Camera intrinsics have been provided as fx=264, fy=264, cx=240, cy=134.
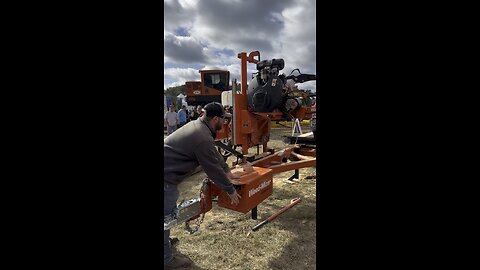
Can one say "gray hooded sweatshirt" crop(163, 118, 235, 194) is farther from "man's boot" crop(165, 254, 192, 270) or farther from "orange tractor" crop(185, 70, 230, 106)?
"orange tractor" crop(185, 70, 230, 106)

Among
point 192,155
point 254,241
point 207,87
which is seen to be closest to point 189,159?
point 192,155

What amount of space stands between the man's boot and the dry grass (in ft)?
0.28

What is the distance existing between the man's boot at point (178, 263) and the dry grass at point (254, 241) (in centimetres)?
8

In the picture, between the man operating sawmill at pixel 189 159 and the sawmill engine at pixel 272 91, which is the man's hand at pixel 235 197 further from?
the sawmill engine at pixel 272 91

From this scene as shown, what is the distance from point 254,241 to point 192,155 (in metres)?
1.50

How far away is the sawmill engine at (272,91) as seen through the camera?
4344 millimetres

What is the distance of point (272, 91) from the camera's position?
4.35 meters

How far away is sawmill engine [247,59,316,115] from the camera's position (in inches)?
171

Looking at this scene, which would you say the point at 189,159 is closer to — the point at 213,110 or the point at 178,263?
the point at 213,110
